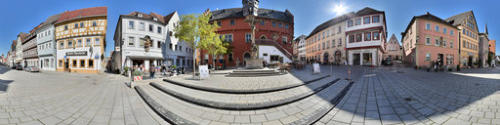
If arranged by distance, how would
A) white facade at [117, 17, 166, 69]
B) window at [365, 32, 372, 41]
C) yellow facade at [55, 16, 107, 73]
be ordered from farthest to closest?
window at [365, 32, 372, 41] < white facade at [117, 17, 166, 69] < yellow facade at [55, 16, 107, 73]

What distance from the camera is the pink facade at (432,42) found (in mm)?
18922

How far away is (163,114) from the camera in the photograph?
3.21 meters

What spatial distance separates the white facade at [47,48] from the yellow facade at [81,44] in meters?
0.51

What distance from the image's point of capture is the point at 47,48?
1611cm

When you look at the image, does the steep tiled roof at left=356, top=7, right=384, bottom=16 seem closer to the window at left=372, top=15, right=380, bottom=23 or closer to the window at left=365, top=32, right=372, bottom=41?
the window at left=372, top=15, right=380, bottom=23

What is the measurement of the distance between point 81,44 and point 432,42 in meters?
44.1

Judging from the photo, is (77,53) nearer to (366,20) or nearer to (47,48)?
(47,48)

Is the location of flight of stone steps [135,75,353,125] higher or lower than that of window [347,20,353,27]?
lower

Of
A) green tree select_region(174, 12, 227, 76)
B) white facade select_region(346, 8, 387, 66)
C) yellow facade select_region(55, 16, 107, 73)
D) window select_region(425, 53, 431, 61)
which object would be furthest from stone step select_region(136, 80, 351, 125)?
window select_region(425, 53, 431, 61)

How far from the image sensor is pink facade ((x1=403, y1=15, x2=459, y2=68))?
1892cm

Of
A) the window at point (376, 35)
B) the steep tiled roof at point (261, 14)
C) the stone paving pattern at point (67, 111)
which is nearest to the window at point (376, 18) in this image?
the window at point (376, 35)

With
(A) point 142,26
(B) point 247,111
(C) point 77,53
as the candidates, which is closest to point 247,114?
(B) point 247,111

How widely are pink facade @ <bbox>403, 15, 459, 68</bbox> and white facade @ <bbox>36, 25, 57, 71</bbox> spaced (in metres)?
40.7

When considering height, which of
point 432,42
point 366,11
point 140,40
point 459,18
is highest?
point 459,18
